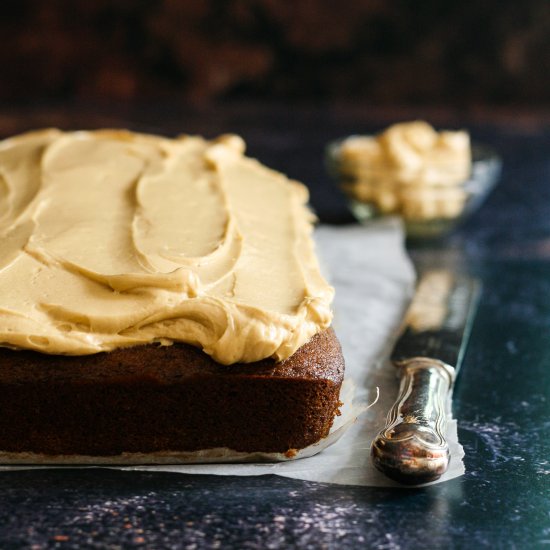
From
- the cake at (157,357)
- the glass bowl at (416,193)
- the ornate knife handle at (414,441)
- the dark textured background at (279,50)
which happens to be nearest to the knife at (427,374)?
the ornate knife handle at (414,441)

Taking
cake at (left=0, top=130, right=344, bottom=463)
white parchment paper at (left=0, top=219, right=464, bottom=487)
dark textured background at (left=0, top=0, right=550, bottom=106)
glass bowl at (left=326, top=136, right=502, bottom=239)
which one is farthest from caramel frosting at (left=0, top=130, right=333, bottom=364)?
dark textured background at (left=0, top=0, right=550, bottom=106)

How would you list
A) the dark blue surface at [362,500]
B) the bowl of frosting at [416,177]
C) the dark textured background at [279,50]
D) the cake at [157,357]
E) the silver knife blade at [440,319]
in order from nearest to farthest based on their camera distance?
1. the dark blue surface at [362,500]
2. the cake at [157,357]
3. the silver knife blade at [440,319]
4. the bowl of frosting at [416,177]
5. the dark textured background at [279,50]

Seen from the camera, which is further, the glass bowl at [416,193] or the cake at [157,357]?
the glass bowl at [416,193]

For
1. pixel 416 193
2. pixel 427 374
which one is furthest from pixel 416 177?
pixel 427 374

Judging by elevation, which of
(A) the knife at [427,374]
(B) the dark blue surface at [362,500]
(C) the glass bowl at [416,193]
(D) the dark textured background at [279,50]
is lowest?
(B) the dark blue surface at [362,500]

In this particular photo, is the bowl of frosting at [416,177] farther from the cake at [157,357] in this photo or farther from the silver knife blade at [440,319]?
the cake at [157,357]

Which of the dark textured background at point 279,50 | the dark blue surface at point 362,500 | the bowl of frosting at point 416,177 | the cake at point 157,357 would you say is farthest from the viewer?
the dark textured background at point 279,50

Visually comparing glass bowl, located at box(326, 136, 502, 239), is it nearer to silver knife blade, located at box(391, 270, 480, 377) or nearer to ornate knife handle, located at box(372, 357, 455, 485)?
silver knife blade, located at box(391, 270, 480, 377)
